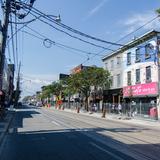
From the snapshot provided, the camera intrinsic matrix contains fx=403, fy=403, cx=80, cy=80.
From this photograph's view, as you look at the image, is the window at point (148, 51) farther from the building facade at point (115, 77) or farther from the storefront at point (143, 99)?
the building facade at point (115, 77)

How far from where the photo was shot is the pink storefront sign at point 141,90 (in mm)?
45184

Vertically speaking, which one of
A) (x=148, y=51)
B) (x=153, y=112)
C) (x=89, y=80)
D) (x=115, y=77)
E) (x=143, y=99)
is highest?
(x=148, y=51)

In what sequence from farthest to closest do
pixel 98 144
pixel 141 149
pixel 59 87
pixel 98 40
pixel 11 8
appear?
1. pixel 59 87
2. pixel 98 40
3. pixel 11 8
4. pixel 98 144
5. pixel 141 149

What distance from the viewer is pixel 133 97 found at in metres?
52.1

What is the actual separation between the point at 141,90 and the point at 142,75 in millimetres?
1844

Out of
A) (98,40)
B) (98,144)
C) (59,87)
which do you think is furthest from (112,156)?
(59,87)

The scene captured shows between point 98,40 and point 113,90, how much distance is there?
33758 millimetres

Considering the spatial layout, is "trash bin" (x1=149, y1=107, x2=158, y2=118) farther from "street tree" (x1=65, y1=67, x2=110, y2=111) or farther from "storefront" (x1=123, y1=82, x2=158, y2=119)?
"street tree" (x1=65, y1=67, x2=110, y2=111)

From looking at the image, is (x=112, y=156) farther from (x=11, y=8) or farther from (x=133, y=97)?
(x=133, y=97)

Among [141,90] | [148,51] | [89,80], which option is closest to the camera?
[148,51]

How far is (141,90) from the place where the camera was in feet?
159

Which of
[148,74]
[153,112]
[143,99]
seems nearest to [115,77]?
[143,99]

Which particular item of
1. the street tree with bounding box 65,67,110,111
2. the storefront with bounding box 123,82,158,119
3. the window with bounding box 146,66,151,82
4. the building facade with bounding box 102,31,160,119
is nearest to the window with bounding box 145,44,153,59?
the building facade with bounding box 102,31,160,119

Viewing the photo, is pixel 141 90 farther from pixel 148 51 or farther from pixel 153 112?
pixel 153 112
